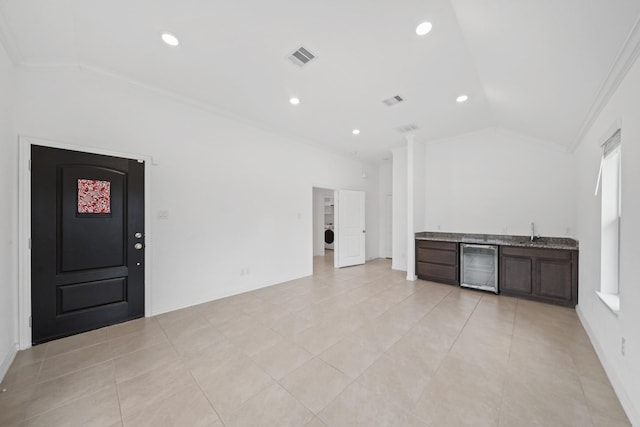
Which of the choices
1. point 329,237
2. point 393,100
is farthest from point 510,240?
point 329,237

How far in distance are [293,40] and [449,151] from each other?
172 inches

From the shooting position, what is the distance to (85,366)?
6.98 ft

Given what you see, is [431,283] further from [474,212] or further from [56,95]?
[56,95]

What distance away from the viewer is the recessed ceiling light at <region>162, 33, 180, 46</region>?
7.35 ft

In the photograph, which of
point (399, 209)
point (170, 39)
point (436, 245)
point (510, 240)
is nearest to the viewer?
point (170, 39)

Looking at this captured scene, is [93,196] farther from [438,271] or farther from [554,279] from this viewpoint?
[554,279]

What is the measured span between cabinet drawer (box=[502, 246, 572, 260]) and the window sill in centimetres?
135

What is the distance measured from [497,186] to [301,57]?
176 inches

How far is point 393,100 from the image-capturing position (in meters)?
3.54

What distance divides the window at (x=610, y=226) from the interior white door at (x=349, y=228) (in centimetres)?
435

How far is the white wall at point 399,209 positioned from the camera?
19.5 feet

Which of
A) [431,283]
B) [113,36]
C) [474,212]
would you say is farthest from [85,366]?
[474,212]

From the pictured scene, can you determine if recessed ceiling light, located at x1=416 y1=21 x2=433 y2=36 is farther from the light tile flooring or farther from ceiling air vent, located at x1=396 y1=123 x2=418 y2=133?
the light tile flooring

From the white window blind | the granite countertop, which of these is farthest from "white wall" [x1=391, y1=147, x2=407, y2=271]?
the white window blind
